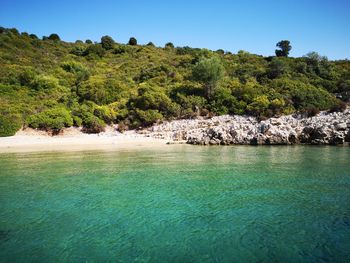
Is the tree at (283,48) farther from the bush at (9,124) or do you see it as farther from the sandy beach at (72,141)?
the bush at (9,124)

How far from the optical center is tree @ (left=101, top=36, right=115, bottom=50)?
8569 centimetres

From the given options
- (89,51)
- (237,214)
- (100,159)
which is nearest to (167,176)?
(237,214)

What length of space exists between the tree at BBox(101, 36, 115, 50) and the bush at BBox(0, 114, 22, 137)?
53757 mm

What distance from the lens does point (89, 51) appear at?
78.8m

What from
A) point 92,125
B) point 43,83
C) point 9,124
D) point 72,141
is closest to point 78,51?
point 43,83

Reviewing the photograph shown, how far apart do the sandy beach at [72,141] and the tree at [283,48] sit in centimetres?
5181

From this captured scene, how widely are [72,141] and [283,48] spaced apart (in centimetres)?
5986

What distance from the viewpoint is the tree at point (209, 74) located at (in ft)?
149

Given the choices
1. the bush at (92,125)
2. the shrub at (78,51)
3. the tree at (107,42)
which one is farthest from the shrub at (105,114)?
A: the tree at (107,42)

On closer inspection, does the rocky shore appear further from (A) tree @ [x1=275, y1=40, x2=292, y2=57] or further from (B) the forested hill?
(A) tree @ [x1=275, y1=40, x2=292, y2=57]

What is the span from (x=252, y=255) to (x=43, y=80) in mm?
52924

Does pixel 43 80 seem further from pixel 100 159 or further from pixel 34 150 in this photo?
pixel 100 159

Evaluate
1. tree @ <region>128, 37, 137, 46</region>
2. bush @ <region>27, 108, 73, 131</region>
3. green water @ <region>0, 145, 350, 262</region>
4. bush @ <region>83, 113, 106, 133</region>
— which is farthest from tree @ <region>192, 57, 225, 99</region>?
tree @ <region>128, 37, 137, 46</region>

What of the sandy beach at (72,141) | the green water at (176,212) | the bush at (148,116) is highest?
the bush at (148,116)
